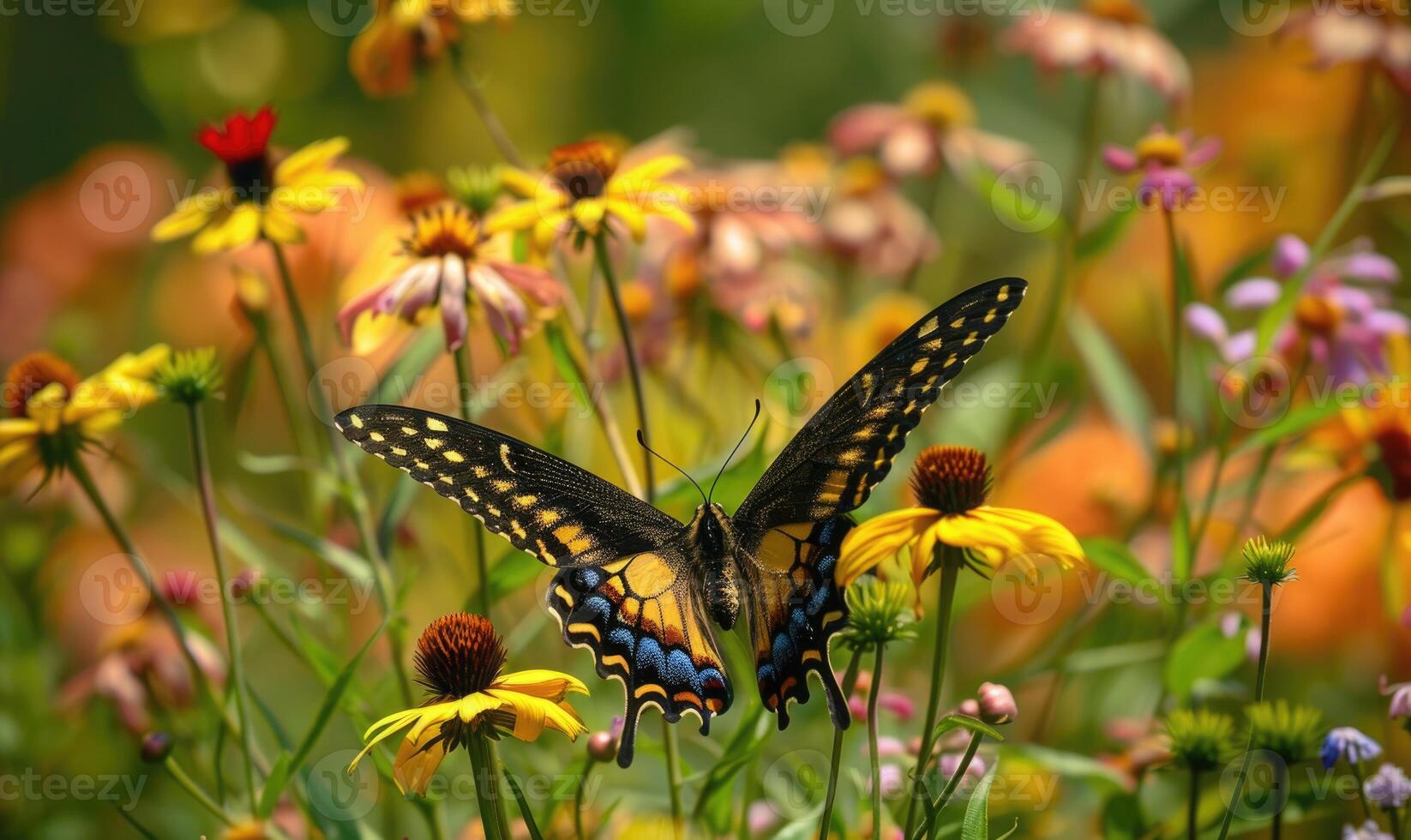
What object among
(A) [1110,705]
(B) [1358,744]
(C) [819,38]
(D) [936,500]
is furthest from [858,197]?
(C) [819,38]

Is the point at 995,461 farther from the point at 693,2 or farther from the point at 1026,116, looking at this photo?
the point at 693,2

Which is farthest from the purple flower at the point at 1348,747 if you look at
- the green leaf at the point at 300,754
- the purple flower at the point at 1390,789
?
the green leaf at the point at 300,754

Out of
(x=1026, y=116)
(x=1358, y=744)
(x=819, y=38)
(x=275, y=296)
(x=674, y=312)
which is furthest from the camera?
(x=819, y=38)

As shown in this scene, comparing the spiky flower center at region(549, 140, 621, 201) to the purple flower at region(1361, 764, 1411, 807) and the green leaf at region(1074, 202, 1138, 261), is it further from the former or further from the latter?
the purple flower at region(1361, 764, 1411, 807)

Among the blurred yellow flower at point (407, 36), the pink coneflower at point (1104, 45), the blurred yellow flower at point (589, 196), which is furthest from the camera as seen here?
the pink coneflower at point (1104, 45)

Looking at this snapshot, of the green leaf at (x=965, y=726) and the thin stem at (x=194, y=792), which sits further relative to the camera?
the thin stem at (x=194, y=792)

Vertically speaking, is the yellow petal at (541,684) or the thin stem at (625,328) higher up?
the thin stem at (625,328)

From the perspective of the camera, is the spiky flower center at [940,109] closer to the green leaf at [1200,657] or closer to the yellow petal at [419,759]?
the green leaf at [1200,657]
